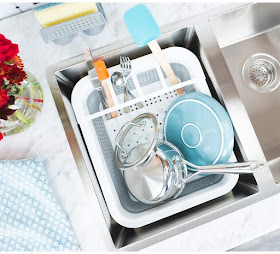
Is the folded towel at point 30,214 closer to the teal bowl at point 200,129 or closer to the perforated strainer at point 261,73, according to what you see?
the teal bowl at point 200,129

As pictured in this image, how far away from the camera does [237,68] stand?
0.93 meters

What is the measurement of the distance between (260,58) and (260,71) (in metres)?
0.04

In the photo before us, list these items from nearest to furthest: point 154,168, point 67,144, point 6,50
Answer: point 6,50, point 154,168, point 67,144

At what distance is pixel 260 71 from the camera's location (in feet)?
3.07

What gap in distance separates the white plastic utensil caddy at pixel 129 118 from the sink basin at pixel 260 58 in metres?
0.23

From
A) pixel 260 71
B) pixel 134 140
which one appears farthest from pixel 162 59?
pixel 260 71

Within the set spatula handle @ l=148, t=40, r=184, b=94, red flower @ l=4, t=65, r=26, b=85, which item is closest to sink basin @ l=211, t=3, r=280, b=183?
spatula handle @ l=148, t=40, r=184, b=94

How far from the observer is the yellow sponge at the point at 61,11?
642 mm

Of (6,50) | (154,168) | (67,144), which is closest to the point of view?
(6,50)

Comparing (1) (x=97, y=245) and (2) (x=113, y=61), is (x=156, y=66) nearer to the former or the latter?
(2) (x=113, y=61)

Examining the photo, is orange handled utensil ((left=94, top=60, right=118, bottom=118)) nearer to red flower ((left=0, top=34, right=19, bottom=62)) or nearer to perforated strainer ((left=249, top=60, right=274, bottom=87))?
red flower ((left=0, top=34, right=19, bottom=62))

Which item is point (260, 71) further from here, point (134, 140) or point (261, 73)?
point (134, 140)

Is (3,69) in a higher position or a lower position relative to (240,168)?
higher

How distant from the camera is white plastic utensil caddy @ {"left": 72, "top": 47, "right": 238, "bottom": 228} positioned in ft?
2.22
